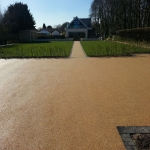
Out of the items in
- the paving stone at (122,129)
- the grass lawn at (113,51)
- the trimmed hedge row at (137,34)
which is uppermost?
the trimmed hedge row at (137,34)

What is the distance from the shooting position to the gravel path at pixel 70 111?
303cm

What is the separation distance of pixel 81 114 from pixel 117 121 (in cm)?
79

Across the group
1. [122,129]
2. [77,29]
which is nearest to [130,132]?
[122,129]

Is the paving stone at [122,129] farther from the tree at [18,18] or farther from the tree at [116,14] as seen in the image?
the tree at [18,18]

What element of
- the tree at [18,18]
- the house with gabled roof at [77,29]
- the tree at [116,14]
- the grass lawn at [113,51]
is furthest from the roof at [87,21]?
the grass lawn at [113,51]

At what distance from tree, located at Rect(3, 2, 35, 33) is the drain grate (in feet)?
148

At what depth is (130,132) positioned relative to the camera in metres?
3.16

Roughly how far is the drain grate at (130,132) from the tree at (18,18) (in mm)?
44959

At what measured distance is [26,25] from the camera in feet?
157

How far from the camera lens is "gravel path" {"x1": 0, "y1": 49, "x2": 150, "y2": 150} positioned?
3029mm

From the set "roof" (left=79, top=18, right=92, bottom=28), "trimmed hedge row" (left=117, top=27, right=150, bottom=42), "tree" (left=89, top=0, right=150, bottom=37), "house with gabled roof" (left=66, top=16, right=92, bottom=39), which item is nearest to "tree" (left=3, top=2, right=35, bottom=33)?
"house with gabled roof" (left=66, top=16, right=92, bottom=39)

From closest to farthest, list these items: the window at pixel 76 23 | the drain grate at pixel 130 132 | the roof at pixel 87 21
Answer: the drain grate at pixel 130 132 → the window at pixel 76 23 → the roof at pixel 87 21

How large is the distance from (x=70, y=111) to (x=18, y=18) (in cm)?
4743

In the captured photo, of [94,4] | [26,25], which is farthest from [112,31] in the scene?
[26,25]
